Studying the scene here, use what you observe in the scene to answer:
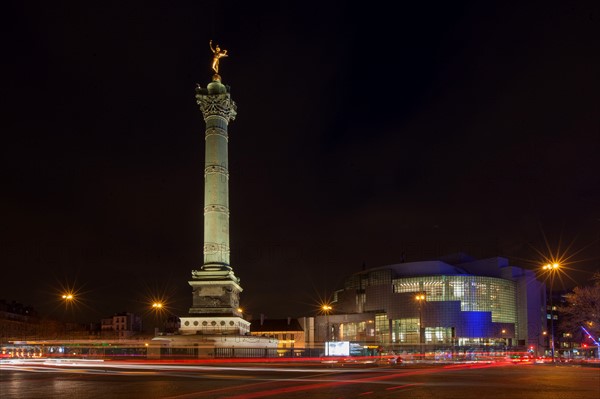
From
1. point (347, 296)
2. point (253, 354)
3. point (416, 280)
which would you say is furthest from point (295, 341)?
point (253, 354)

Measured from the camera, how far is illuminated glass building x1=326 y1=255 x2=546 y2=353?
120500mm

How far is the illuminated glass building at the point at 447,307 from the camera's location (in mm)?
120500

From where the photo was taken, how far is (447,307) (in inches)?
4724

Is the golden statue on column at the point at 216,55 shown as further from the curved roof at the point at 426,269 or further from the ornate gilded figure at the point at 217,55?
the curved roof at the point at 426,269

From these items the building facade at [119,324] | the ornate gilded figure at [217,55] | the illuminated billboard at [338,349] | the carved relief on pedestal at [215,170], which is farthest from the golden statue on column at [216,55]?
the building facade at [119,324]

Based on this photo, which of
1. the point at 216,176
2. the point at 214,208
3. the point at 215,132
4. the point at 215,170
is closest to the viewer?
the point at 214,208

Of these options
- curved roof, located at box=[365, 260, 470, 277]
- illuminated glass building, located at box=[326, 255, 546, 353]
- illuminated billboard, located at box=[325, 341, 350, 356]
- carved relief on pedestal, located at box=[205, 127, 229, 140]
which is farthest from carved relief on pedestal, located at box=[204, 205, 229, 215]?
curved roof, located at box=[365, 260, 470, 277]

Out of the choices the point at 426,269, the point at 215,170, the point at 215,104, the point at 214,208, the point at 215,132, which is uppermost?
the point at 215,104

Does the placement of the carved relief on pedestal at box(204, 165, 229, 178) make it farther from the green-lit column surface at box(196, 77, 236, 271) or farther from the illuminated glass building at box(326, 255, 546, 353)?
the illuminated glass building at box(326, 255, 546, 353)

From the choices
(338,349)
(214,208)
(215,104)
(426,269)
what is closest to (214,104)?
(215,104)

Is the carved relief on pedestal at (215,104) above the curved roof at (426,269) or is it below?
above

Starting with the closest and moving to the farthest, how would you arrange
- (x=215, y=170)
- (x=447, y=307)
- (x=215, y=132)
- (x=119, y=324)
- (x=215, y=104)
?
(x=215, y=170), (x=215, y=132), (x=215, y=104), (x=447, y=307), (x=119, y=324)

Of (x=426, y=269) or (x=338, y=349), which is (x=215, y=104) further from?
(x=426, y=269)

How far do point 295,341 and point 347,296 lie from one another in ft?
52.4
